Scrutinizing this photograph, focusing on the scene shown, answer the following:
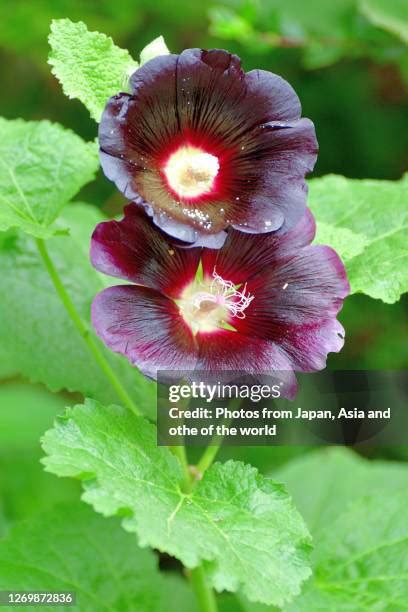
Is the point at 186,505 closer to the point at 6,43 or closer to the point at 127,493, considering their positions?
the point at 127,493

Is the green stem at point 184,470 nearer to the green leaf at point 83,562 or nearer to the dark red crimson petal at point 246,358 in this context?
the dark red crimson petal at point 246,358

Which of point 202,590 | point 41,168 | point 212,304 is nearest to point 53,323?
point 41,168

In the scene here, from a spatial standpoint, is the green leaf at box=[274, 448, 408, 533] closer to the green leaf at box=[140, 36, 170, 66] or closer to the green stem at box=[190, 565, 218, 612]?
the green stem at box=[190, 565, 218, 612]

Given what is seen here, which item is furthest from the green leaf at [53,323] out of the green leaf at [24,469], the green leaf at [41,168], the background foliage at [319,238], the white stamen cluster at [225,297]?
the green leaf at [24,469]

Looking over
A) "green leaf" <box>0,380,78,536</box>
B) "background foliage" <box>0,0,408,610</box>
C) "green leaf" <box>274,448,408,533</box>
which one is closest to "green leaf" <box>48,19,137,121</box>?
"background foliage" <box>0,0,408,610</box>

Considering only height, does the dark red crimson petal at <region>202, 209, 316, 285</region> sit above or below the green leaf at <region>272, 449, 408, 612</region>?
above

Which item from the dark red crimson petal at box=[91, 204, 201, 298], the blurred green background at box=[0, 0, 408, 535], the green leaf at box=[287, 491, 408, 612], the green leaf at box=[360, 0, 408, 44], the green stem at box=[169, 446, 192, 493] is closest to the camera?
the dark red crimson petal at box=[91, 204, 201, 298]

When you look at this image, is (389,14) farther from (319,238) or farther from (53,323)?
(53,323)
